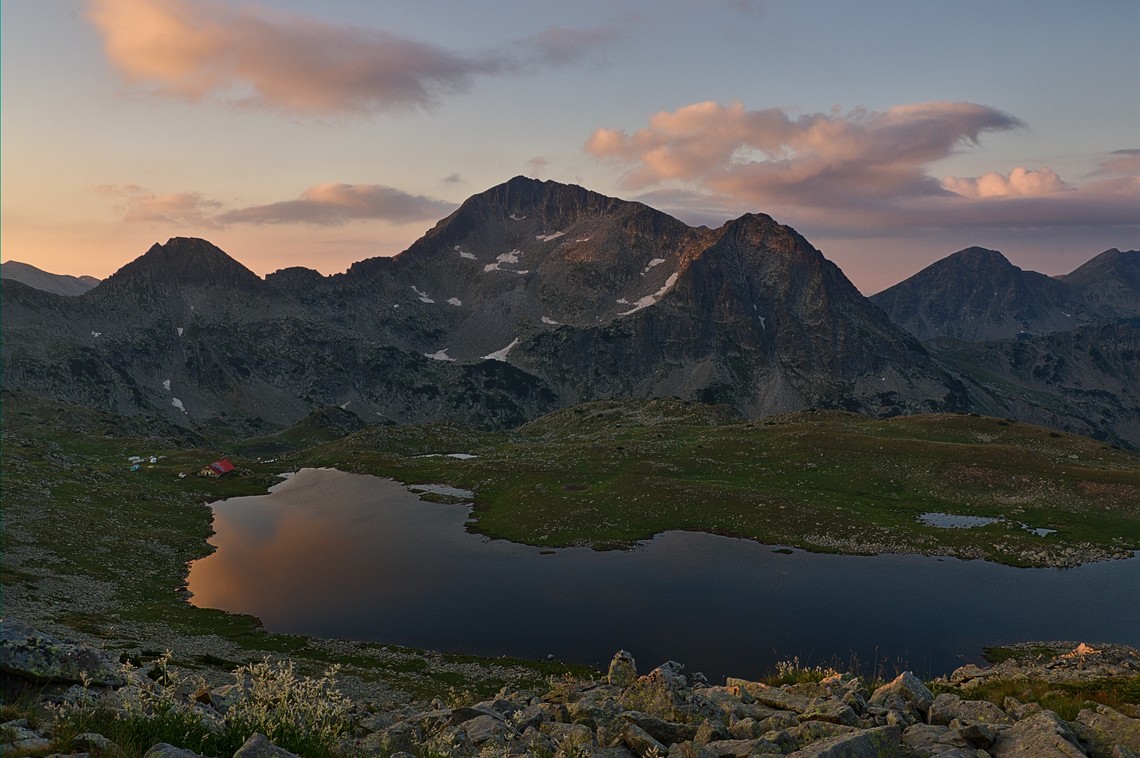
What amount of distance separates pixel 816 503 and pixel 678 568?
3517 cm

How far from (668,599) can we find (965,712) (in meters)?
48.4

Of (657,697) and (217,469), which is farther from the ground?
(657,697)

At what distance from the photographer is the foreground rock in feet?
39.0

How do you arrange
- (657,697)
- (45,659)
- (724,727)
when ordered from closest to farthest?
(45,659), (724,727), (657,697)

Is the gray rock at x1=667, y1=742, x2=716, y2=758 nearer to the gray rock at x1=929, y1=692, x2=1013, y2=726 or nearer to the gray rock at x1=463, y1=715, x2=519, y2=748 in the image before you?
the gray rock at x1=463, y1=715, x2=519, y2=748

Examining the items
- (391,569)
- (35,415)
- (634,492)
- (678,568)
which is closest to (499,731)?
(678,568)

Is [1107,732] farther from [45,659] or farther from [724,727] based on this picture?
[45,659]

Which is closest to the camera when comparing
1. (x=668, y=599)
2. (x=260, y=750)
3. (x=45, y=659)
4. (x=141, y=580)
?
(x=260, y=750)

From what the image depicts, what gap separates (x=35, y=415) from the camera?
7657 inches

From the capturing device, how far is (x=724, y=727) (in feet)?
51.8

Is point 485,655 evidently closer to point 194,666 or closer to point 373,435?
point 194,666

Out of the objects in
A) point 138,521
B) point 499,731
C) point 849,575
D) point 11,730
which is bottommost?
point 849,575

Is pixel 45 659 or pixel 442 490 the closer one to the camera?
pixel 45 659

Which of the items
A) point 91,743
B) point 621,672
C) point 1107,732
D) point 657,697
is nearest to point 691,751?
point 657,697
